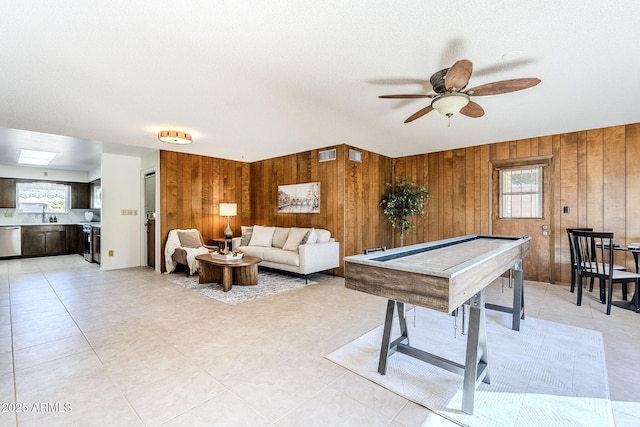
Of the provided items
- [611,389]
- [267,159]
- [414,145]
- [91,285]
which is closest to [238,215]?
[267,159]

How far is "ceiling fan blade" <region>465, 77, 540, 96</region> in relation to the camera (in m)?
2.12

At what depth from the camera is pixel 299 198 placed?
5891 millimetres

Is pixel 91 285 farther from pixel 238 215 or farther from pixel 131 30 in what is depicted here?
pixel 131 30

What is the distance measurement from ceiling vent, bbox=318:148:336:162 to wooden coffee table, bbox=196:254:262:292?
2260 mm

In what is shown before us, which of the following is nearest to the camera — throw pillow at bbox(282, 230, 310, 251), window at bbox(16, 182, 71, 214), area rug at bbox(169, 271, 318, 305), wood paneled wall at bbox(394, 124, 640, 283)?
area rug at bbox(169, 271, 318, 305)

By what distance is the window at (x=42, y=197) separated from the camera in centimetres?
766

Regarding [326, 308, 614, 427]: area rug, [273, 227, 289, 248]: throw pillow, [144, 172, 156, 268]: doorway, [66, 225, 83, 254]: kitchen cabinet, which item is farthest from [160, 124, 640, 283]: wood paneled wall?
[66, 225, 83, 254]: kitchen cabinet

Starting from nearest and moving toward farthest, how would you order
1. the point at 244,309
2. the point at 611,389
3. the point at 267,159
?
the point at 611,389, the point at 244,309, the point at 267,159

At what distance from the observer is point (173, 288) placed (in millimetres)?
4422

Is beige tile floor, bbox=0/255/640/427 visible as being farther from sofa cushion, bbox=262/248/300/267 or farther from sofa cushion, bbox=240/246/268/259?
sofa cushion, bbox=240/246/268/259

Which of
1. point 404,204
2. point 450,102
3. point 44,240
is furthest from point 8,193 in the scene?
point 450,102

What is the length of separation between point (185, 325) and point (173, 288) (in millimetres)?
1723

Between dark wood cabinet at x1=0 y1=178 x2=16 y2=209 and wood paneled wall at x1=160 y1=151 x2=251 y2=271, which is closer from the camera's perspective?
wood paneled wall at x1=160 y1=151 x2=251 y2=271

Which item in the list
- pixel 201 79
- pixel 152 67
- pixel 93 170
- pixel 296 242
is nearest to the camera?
pixel 152 67
